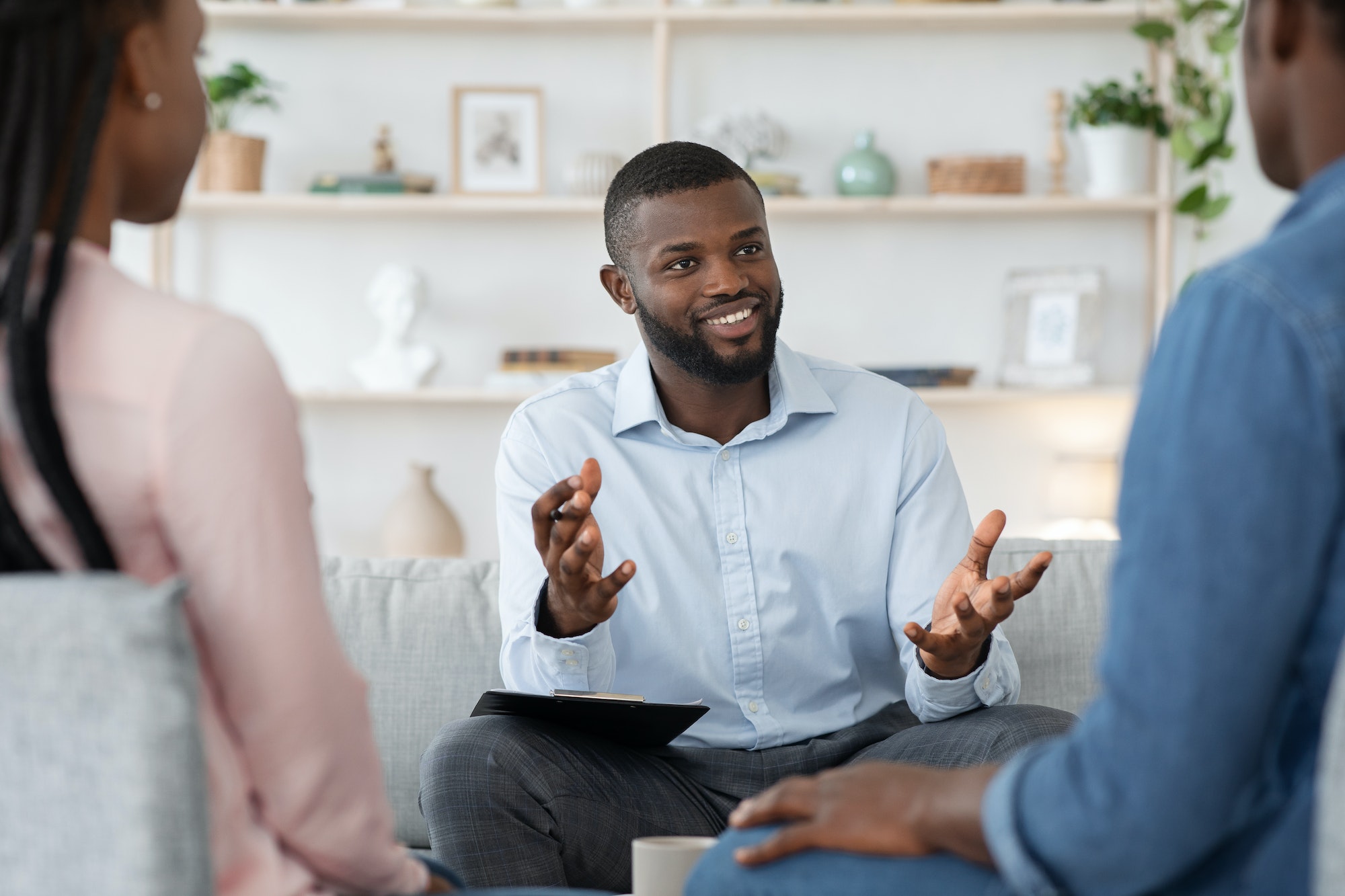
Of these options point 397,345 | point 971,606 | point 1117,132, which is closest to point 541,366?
point 397,345

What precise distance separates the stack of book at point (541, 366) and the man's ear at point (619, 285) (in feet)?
3.79

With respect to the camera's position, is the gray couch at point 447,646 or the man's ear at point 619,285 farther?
the man's ear at point 619,285

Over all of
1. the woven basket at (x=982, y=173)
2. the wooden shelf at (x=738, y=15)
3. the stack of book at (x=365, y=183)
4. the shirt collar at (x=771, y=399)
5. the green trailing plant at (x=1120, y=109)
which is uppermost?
the wooden shelf at (x=738, y=15)

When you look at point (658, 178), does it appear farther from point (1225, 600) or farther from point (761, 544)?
point (1225, 600)

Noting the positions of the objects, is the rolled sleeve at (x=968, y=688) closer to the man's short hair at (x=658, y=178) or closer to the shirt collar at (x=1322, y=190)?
the man's short hair at (x=658, y=178)

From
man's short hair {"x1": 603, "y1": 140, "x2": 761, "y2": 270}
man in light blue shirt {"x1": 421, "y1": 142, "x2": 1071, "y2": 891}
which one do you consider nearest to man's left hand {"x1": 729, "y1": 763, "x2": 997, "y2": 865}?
man in light blue shirt {"x1": 421, "y1": 142, "x2": 1071, "y2": 891}

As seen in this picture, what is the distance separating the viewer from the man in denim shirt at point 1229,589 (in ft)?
2.04

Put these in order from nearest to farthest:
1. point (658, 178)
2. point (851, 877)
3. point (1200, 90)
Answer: point (851, 877) → point (658, 178) → point (1200, 90)

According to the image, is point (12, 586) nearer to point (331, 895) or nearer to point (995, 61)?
point (331, 895)

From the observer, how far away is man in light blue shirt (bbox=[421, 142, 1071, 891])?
1470mm

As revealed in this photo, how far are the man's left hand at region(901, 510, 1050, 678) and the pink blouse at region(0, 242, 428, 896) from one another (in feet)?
2.20

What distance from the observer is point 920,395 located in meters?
3.24

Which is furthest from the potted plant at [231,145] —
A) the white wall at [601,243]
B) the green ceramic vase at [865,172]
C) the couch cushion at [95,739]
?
the couch cushion at [95,739]

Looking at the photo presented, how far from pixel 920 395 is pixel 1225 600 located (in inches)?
104
